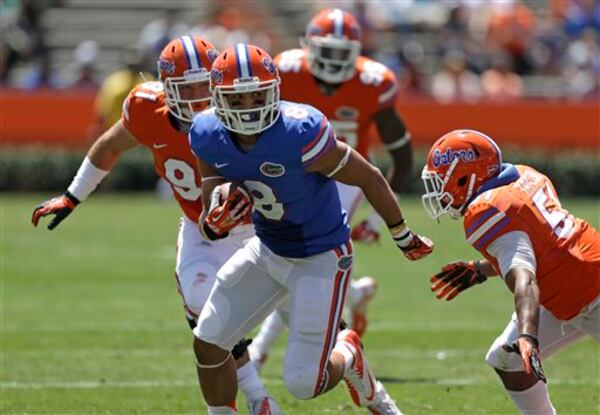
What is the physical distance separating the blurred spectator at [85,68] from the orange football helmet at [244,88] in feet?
46.6

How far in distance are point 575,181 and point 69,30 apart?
28.0ft

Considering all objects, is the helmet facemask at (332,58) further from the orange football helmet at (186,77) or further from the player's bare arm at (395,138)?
the orange football helmet at (186,77)

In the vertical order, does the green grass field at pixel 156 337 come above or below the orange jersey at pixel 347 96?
below

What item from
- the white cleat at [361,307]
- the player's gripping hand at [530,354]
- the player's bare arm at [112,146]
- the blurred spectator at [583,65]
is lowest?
the blurred spectator at [583,65]

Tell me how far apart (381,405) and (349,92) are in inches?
106

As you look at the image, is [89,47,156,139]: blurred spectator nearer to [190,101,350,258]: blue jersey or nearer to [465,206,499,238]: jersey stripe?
[190,101,350,258]: blue jersey

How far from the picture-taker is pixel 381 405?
675 centimetres

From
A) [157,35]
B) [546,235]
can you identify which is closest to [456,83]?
[157,35]

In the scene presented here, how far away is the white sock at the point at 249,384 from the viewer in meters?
6.71

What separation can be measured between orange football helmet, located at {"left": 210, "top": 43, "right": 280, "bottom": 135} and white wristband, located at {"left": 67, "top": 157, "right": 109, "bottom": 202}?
5.32 ft

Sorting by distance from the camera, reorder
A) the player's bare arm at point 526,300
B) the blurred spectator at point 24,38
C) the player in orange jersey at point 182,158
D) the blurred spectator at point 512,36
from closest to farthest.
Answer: the player's bare arm at point 526,300, the player in orange jersey at point 182,158, the blurred spectator at point 24,38, the blurred spectator at point 512,36

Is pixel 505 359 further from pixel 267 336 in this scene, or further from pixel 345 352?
pixel 267 336

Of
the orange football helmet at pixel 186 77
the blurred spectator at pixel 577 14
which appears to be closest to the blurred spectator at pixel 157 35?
the blurred spectator at pixel 577 14

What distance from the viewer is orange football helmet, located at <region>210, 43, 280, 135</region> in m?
5.93
